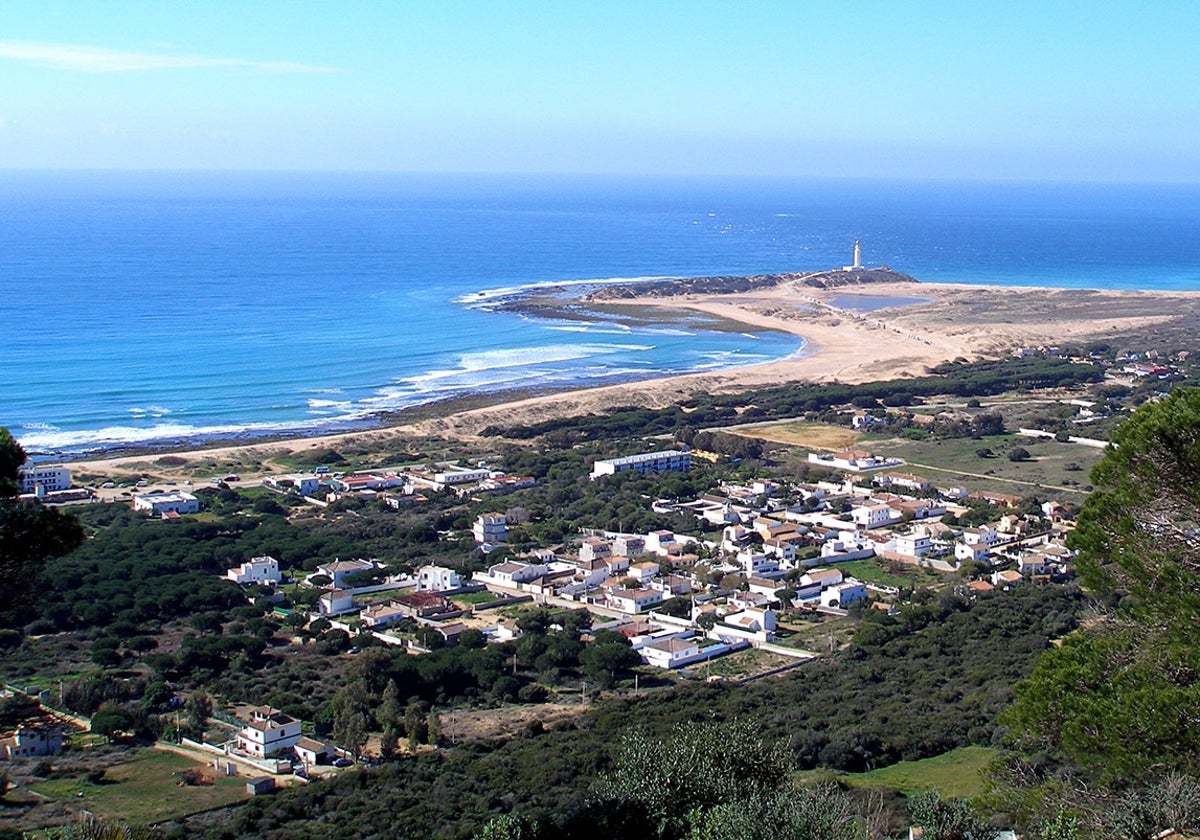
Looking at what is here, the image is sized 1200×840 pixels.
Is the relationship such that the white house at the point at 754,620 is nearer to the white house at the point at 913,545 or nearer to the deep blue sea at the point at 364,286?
the white house at the point at 913,545

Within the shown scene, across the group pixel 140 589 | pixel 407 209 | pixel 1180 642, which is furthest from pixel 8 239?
pixel 1180 642

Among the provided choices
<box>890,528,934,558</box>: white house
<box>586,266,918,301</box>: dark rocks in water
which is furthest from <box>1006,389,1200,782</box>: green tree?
<box>586,266,918,301</box>: dark rocks in water

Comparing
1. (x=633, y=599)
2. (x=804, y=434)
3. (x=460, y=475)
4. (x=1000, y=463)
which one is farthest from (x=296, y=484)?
(x=1000, y=463)

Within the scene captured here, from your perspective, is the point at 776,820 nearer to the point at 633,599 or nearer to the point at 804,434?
the point at 633,599

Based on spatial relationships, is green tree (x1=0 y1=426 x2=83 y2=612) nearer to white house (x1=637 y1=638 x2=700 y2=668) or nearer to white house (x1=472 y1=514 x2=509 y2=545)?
white house (x1=637 y1=638 x2=700 y2=668)

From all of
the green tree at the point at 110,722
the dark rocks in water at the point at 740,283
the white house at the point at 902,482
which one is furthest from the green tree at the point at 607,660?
the dark rocks in water at the point at 740,283
